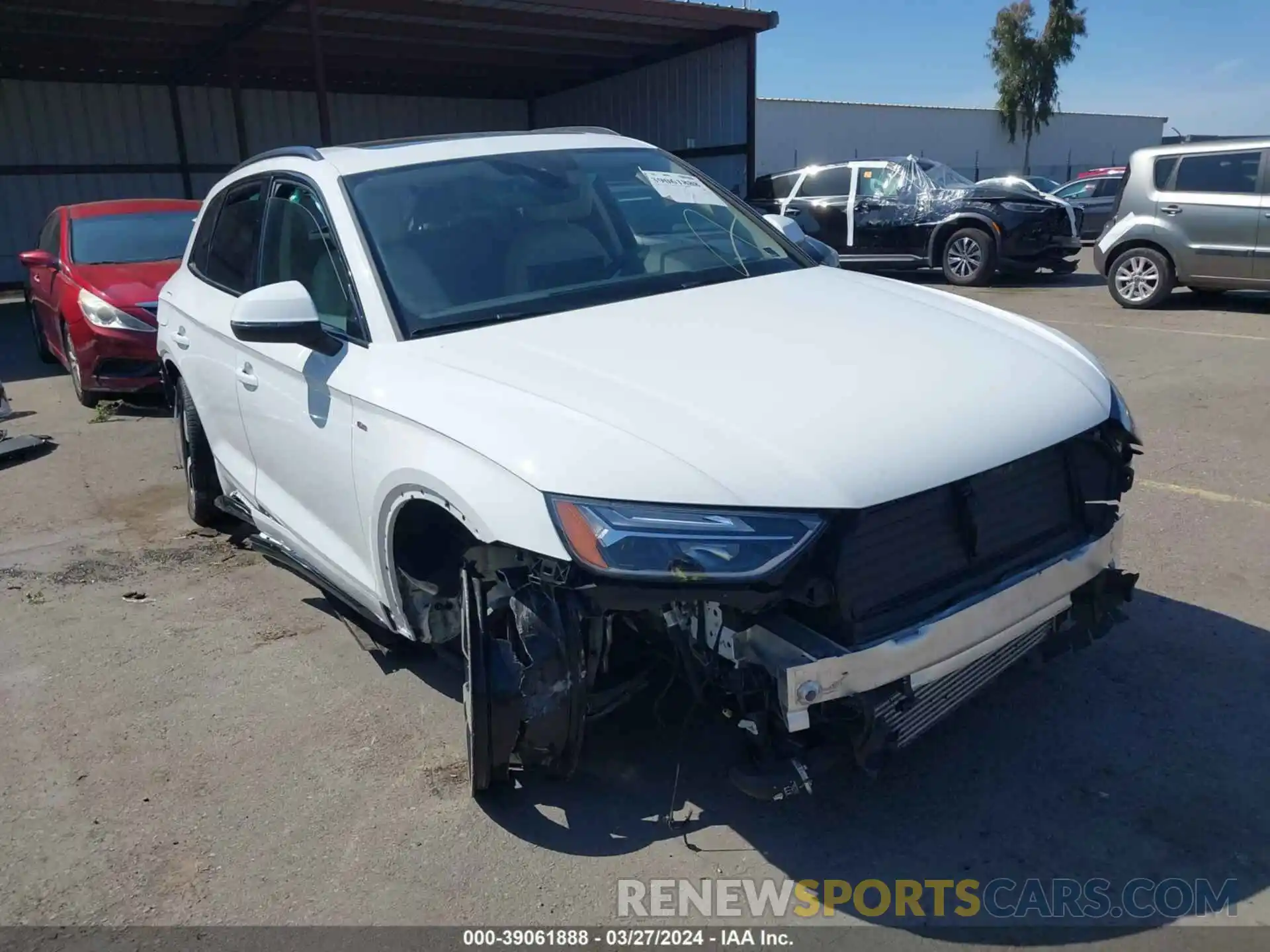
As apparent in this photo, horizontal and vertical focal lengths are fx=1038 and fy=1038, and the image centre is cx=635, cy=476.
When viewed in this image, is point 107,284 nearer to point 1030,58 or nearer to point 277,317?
point 277,317

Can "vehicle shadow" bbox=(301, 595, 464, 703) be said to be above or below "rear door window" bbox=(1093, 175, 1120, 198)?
below

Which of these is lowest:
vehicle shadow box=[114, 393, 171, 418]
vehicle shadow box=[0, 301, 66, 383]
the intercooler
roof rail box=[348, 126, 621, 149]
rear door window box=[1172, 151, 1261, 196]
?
vehicle shadow box=[0, 301, 66, 383]

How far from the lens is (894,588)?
2533mm

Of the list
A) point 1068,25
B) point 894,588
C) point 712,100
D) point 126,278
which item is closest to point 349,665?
point 894,588

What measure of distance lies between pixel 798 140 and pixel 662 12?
2022 cm

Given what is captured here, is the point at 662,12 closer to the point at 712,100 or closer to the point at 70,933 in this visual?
the point at 712,100

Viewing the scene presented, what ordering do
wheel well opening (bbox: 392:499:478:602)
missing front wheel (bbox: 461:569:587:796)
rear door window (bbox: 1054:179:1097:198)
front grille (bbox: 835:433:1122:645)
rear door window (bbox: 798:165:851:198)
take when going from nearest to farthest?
front grille (bbox: 835:433:1122:645)
missing front wheel (bbox: 461:569:587:796)
wheel well opening (bbox: 392:499:478:602)
rear door window (bbox: 798:165:851:198)
rear door window (bbox: 1054:179:1097:198)

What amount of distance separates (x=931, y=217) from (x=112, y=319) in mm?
10493

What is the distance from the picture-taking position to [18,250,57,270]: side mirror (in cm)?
904

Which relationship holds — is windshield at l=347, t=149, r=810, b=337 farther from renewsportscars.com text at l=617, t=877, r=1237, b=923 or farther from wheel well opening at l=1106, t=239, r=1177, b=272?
wheel well opening at l=1106, t=239, r=1177, b=272

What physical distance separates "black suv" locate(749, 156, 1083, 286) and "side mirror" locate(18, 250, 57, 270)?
869 centimetres

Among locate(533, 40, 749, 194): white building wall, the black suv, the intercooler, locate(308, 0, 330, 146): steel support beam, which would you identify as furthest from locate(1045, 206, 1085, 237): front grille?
the intercooler

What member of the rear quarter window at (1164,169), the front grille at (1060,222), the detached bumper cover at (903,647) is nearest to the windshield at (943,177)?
the front grille at (1060,222)

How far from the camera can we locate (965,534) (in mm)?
A: 2643
